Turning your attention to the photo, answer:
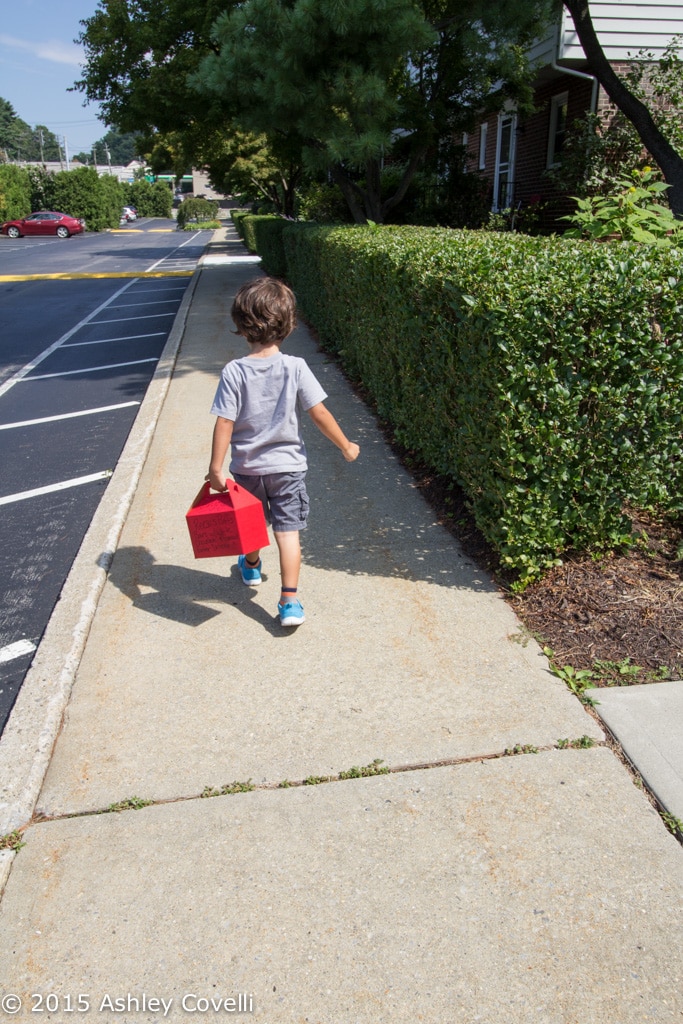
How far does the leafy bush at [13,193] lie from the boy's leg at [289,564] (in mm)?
56397

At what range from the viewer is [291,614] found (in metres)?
3.42

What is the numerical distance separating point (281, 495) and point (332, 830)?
1.52 m

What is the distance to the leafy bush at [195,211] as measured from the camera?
61.2m

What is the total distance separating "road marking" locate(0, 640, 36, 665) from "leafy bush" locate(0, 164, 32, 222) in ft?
184

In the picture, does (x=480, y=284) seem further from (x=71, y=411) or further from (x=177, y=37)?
(x=177, y=37)

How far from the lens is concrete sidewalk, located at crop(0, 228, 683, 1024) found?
191 cm

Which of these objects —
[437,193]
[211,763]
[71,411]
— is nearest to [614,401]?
[211,763]

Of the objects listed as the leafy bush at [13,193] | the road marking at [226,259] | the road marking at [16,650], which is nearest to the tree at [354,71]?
the road marking at [16,650]

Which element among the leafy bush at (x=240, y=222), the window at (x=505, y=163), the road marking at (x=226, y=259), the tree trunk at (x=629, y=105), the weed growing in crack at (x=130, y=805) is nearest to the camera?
the weed growing in crack at (x=130, y=805)

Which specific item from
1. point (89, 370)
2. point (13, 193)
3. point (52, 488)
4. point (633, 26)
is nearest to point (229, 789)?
point (52, 488)

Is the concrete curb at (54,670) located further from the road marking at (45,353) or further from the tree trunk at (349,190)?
the tree trunk at (349,190)

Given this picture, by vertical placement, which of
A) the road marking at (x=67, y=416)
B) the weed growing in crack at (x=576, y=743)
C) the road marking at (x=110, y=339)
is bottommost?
the road marking at (x=110, y=339)

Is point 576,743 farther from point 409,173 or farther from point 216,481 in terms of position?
point 409,173

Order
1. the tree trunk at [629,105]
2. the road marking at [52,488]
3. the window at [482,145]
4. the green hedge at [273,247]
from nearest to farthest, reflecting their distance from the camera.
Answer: the road marking at [52,488] < the tree trunk at [629,105] < the green hedge at [273,247] < the window at [482,145]
